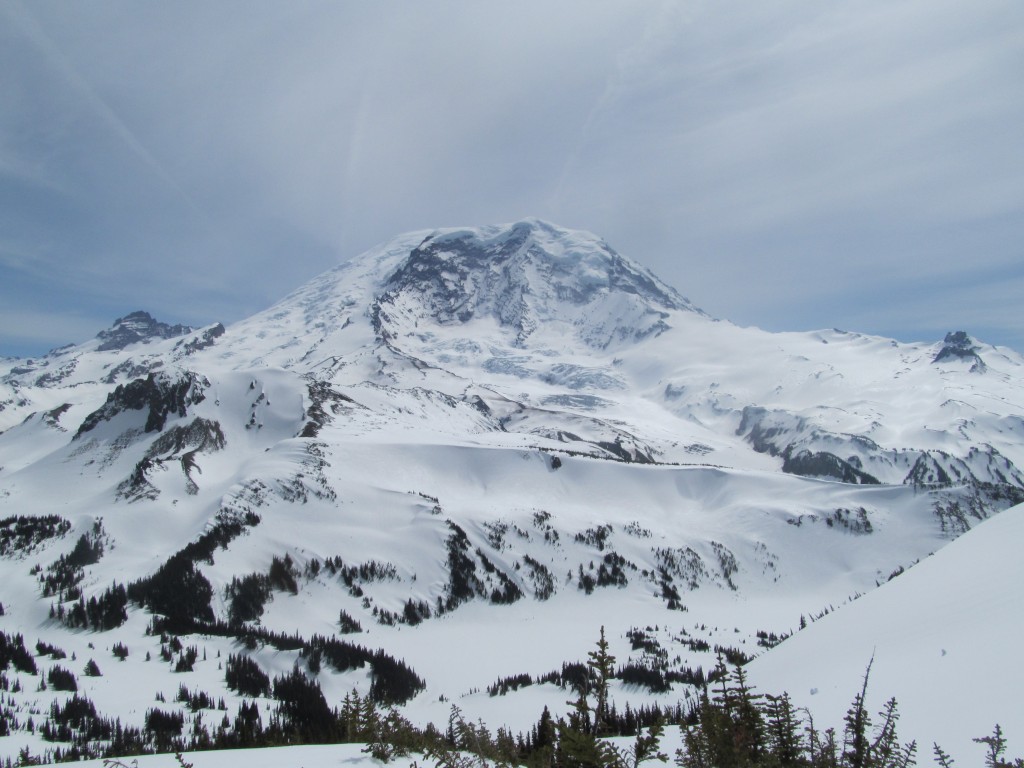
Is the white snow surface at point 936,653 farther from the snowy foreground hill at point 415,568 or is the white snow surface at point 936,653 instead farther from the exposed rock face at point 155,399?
the exposed rock face at point 155,399

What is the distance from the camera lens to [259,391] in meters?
138

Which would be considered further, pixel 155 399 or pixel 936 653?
pixel 155 399

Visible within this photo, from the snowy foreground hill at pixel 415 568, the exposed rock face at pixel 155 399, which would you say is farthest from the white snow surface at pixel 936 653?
the exposed rock face at pixel 155 399

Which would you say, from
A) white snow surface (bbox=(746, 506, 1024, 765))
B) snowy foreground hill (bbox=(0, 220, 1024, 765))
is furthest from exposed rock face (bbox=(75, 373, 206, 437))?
white snow surface (bbox=(746, 506, 1024, 765))

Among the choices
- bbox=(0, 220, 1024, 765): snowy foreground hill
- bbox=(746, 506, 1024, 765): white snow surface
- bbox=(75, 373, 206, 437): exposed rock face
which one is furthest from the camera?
bbox=(75, 373, 206, 437): exposed rock face

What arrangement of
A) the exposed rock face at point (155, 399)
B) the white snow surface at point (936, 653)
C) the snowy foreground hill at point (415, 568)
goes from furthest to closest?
the exposed rock face at point (155, 399), the snowy foreground hill at point (415, 568), the white snow surface at point (936, 653)

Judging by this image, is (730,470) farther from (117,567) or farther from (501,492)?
(117,567)

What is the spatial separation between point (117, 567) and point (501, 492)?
68.6m

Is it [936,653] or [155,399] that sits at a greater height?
[155,399]

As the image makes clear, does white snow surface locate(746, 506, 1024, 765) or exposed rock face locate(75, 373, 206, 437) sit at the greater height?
exposed rock face locate(75, 373, 206, 437)

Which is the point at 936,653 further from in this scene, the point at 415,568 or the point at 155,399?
the point at 155,399

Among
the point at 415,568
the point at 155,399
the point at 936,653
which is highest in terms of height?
the point at 155,399

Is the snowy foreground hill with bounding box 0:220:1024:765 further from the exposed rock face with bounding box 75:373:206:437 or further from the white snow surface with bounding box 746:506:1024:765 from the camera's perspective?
the exposed rock face with bounding box 75:373:206:437

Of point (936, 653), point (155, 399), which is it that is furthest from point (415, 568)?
point (936, 653)
